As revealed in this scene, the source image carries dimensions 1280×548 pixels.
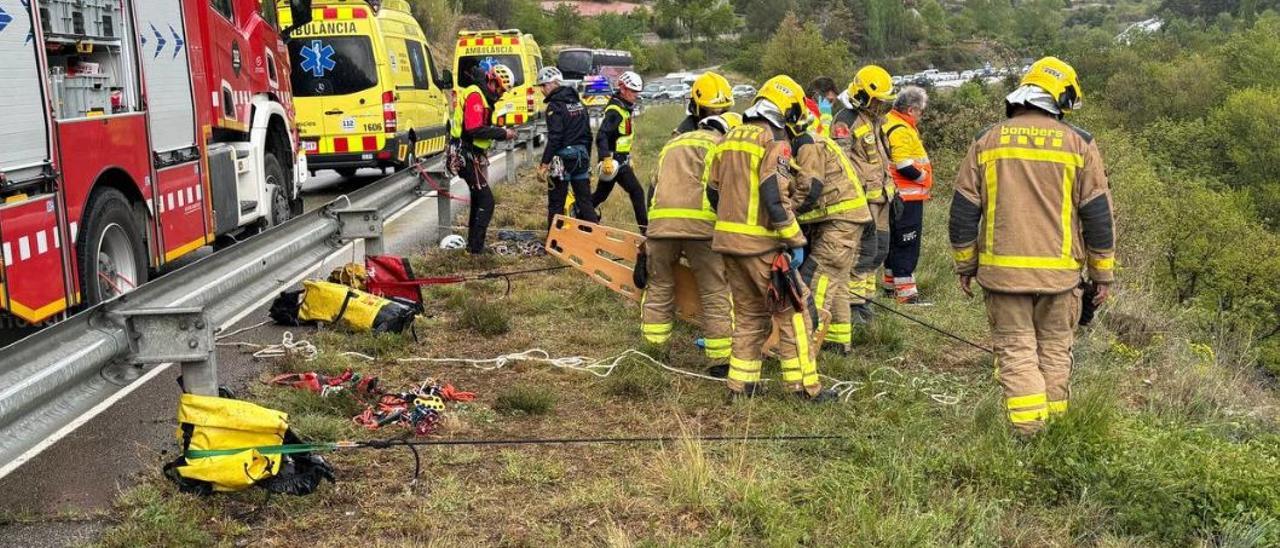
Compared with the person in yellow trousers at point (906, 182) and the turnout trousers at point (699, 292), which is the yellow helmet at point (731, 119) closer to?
the turnout trousers at point (699, 292)

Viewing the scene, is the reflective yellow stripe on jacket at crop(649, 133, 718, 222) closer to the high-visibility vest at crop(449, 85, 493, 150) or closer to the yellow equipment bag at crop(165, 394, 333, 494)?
the yellow equipment bag at crop(165, 394, 333, 494)

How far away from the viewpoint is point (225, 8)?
29.1ft

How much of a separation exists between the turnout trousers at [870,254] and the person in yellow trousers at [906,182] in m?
0.31

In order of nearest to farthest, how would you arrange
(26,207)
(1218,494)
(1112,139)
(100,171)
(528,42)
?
(1218,494) → (26,207) → (100,171) → (528,42) → (1112,139)

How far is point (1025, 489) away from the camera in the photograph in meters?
4.62

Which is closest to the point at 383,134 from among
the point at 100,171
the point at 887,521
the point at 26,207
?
the point at 100,171

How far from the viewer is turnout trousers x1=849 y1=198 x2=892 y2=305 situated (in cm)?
805

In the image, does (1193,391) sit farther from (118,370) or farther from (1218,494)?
(118,370)

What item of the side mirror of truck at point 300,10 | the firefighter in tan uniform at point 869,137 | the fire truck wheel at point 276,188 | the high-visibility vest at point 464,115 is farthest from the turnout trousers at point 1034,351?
the side mirror of truck at point 300,10

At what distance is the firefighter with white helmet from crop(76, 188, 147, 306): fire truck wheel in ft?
11.5

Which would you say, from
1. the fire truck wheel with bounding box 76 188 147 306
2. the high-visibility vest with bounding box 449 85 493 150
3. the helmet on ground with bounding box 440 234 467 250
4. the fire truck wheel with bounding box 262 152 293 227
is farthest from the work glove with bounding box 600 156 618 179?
the fire truck wheel with bounding box 76 188 147 306

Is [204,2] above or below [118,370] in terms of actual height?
above

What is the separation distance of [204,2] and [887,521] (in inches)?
259

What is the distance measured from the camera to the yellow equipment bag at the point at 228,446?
4.07m
